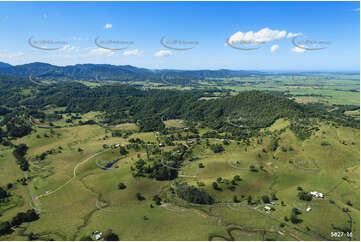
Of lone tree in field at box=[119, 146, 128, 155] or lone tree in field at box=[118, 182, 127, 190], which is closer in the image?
lone tree in field at box=[118, 182, 127, 190]

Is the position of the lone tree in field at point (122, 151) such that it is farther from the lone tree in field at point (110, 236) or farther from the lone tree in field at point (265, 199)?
the lone tree in field at point (265, 199)

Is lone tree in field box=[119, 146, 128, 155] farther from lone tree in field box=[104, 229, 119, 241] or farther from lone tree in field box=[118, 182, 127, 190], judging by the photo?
lone tree in field box=[104, 229, 119, 241]

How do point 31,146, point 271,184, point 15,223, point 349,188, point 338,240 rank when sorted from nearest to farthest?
point 338,240 < point 15,223 < point 349,188 < point 271,184 < point 31,146

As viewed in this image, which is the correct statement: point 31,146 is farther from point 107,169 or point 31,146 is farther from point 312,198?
point 312,198

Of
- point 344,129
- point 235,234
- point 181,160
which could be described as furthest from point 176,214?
point 344,129

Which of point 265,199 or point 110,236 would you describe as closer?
point 110,236

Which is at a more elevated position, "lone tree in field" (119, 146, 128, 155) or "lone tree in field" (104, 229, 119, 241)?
"lone tree in field" (119, 146, 128, 155)

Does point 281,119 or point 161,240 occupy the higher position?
point 281,119

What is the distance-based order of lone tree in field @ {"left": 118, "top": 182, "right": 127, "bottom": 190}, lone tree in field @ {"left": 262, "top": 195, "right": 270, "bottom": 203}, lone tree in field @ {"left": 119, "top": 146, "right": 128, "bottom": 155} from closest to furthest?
lone tree in field @ {"left": 262, "top": 195, "right": 270, "bottom": 203} < lone tree in field @ {"left": 118, "top": 182, "right": 127, "bottom": 190} < lone tree in field @ {"left": 119, "top": 146, "right": 128, "bottom": 155}

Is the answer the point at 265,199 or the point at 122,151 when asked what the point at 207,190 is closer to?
the point at 265,199

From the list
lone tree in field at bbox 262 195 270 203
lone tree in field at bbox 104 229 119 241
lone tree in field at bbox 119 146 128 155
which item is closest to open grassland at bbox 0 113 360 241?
lone tree in field at bbox 104 229 119 241

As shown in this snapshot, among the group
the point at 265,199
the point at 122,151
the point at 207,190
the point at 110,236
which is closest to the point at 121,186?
the point at 110,236
